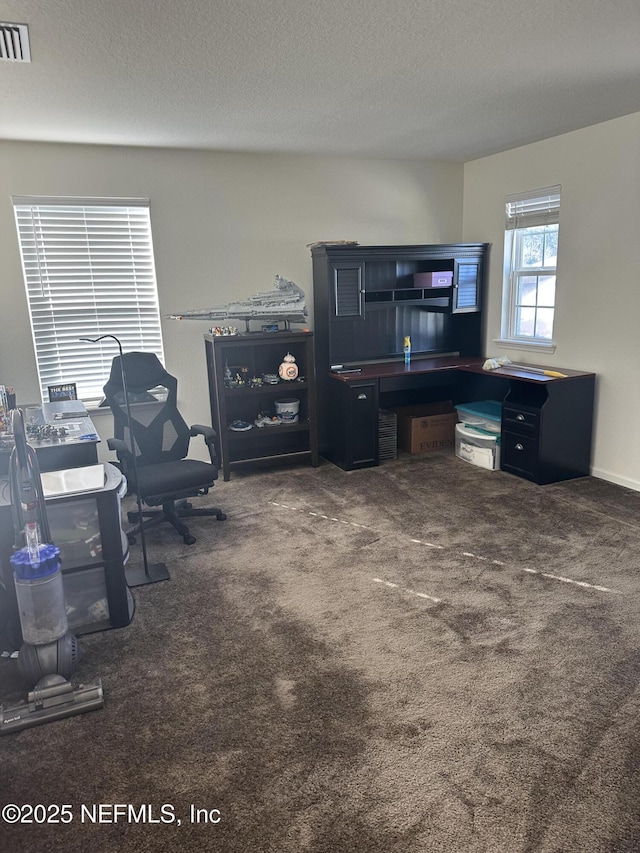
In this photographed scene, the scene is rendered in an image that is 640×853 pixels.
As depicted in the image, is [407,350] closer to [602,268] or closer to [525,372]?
[525,372]

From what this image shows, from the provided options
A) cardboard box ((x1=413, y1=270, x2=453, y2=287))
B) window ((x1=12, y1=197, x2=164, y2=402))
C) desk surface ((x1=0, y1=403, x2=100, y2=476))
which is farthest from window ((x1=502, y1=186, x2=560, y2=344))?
desk surface ((x1=0, y1=403, x2=100, y2=476))

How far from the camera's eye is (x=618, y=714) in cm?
212

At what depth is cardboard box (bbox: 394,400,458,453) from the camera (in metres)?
5.32

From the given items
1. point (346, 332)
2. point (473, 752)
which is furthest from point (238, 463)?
point (473, 752)

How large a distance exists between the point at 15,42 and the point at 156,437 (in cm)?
220

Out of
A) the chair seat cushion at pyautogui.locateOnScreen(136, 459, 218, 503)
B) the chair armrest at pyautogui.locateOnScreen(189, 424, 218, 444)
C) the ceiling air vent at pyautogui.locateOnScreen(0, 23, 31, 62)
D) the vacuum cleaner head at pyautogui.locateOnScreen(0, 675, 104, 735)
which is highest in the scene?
the ceiling air vent at pyautogui.locateOnScreen(0, 23, 31, 62)

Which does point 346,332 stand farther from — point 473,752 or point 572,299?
point 473,752

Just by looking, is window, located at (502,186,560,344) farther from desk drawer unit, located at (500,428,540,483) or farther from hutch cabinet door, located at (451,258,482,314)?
desk drawer unit, located at (500,428,540,483)

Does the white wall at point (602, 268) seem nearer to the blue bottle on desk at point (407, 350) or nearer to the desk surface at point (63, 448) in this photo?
the blue bottle on desk at point (407, 350)

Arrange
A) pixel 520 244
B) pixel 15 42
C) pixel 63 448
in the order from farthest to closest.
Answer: pixel 520 244 < pixel 63 448 < pixel 15 42

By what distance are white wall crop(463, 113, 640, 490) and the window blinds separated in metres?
0.07

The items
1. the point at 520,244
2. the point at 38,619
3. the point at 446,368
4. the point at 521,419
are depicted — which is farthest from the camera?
the point at 520,244

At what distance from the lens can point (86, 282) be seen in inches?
178

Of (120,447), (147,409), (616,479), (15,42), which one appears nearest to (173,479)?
(120,447)
